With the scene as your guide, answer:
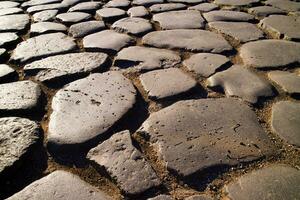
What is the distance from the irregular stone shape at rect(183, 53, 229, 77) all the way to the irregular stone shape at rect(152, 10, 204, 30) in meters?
0.46

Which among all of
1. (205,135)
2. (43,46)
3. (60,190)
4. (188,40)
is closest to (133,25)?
(188,40)

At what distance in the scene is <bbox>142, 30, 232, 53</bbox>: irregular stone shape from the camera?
2.01 m

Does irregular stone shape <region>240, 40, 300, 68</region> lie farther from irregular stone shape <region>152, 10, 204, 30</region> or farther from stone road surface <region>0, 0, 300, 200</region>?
irregular stone shape <region>152, 10, 204, 30</region>

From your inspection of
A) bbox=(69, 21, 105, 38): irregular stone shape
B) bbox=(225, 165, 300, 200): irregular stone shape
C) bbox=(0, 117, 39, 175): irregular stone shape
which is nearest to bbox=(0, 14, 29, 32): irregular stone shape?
bbox=(69, 21, 105, 38): irregular stone shape

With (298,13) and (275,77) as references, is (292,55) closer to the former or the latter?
(275,77)

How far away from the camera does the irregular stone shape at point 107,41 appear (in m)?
2.07

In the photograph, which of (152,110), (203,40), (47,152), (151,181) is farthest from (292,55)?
(47,152)

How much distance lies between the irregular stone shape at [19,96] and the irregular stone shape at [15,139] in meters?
0.09

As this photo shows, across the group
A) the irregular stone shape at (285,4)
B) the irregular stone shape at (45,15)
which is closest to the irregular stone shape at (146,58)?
the irregular stone shape at (45,15)

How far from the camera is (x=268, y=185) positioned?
1.12 metres

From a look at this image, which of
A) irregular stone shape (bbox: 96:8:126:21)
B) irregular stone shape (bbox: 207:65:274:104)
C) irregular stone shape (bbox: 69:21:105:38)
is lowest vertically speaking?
irregular stone shape (bbox: 69:21:105:38)

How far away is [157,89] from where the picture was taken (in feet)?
5.34

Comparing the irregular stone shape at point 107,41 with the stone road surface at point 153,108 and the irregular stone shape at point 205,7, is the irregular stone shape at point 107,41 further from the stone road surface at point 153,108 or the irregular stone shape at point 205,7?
the irregular stone shape at point 205,7

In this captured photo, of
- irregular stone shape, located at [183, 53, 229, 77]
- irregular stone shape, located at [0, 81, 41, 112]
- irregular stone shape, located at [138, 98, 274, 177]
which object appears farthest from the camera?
irregular stone shape, located at [183, 53, 229, 77]
